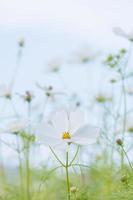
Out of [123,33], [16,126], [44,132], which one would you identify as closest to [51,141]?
[44,132]

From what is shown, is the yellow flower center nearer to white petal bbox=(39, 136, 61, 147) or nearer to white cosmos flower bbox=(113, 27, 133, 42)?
white petal bbox=(39, 136, 61, 147)

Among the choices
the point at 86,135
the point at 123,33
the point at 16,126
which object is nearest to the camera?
the point at 86,135

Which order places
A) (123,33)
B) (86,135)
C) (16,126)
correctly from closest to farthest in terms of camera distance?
(86,135), (16,126), (123,33)

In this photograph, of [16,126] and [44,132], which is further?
[16,126]

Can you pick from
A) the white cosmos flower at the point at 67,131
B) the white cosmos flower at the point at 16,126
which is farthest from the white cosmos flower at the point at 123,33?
the white cosmos flower at the point at 67,131

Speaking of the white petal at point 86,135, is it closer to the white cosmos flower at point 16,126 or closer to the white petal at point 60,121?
the white petal at point 60,121

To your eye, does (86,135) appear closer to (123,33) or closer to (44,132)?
(44,132)

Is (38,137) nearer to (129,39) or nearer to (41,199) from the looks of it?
(129,39)

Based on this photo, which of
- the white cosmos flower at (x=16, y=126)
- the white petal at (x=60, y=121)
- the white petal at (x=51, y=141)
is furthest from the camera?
the white cosmos flower at (x=16, y=126)
